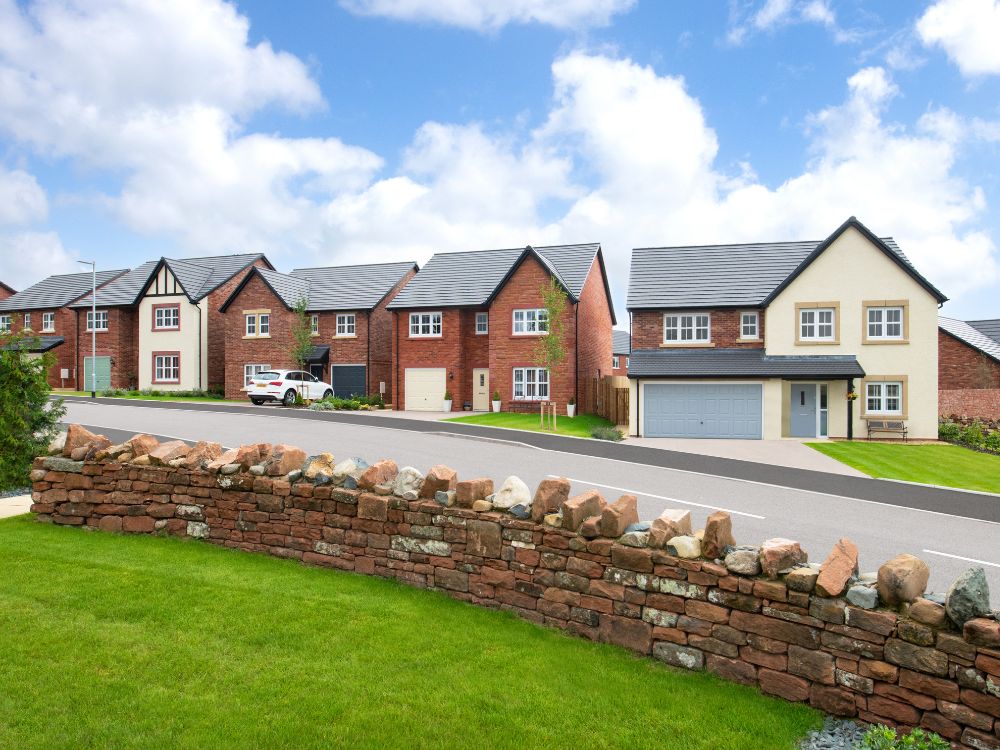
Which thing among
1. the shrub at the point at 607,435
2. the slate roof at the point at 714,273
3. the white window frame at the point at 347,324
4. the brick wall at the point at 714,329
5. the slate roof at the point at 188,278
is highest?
the slate roof at the point at 188,278

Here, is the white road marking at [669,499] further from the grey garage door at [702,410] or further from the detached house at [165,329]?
the detached house at [165,329]

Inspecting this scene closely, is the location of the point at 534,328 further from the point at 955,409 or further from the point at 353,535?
the point at 353,535

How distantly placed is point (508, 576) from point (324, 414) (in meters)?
25.5

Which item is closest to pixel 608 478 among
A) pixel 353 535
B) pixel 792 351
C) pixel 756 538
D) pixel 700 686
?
pixel 756 538

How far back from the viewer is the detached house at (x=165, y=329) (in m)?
46.5

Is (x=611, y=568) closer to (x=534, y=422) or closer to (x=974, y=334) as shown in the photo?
(x=534, y=422)

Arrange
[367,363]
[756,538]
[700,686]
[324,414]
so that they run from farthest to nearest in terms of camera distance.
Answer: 1. [367,363]
2. [324,414]
3. [756,538]
4. [700,686]

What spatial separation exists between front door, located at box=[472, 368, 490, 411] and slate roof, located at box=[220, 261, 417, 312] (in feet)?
28.4

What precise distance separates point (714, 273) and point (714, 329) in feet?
11.7

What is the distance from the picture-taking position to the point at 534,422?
30250 millimetres

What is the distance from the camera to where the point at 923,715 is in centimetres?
479

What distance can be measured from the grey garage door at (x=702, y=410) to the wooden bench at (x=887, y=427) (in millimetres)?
4822

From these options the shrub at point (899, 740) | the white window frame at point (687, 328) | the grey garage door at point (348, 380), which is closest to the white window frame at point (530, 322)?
the white window frame at point (687, 328)

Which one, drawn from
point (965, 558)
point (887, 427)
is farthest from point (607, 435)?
point (965, 558)
